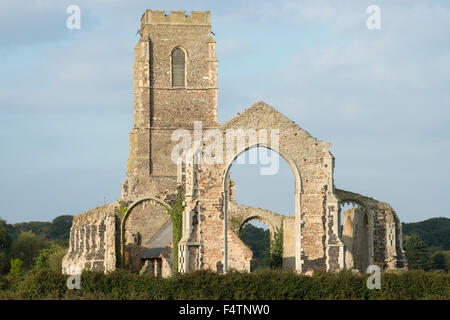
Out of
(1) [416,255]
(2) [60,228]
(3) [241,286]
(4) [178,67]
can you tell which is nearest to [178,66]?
(4) [178,67]

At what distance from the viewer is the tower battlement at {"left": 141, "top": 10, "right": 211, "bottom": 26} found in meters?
58.2

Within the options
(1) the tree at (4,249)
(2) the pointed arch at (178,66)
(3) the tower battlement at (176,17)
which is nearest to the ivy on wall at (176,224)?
(2) the pointed arch at (178,66)

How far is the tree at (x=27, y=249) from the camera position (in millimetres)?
71375

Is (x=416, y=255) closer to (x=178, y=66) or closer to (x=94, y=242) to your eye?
(x=178, y=66)

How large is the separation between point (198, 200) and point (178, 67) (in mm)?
24359

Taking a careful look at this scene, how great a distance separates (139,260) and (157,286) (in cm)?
1613

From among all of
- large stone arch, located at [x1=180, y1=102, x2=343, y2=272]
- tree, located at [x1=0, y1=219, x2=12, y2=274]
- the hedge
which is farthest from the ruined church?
tree, located at [x1=0, y1=219, x2=12, y2=274]

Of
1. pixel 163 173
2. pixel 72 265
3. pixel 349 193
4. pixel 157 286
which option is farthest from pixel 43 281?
pixel 163 173

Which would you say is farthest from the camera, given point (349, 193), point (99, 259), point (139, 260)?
point (139, 260)

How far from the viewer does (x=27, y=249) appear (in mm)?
73312

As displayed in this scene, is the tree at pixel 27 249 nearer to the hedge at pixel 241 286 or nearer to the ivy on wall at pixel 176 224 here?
the ivy on wall at pixel 176 224
